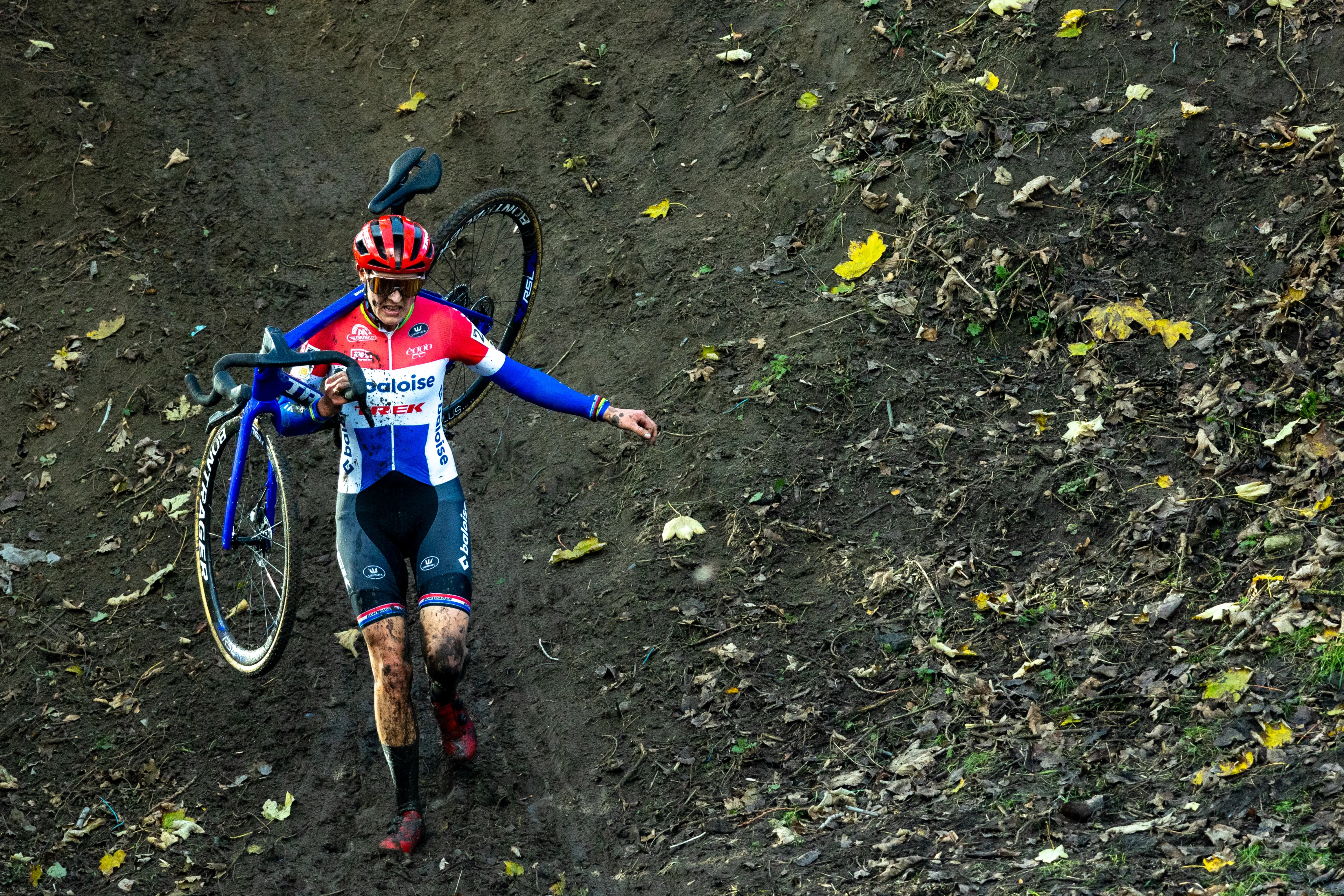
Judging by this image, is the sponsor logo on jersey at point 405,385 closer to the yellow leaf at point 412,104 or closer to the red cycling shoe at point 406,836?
the red cycling shoe at point 406,836

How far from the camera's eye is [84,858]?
19.3 feet

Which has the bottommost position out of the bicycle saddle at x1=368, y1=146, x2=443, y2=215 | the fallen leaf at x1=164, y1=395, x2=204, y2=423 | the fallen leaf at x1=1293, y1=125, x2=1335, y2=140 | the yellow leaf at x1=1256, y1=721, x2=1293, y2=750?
the fallen leaf at x1=164, y1=395, x2=204, y2=423

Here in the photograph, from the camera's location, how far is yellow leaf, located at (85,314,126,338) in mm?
8703

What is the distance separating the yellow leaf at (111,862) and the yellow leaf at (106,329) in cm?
441

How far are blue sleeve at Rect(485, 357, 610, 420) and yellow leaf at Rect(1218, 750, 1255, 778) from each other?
3.40 m

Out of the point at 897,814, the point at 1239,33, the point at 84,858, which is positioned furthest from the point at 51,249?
the point at 1239,33

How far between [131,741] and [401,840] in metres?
2.01

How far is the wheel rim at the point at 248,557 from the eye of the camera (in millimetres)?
5859

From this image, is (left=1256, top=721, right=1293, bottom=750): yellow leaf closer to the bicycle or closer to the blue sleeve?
the blue sleeve

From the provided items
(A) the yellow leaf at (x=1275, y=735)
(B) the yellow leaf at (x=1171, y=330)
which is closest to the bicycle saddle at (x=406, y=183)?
(B) the yellow leaf at (x=1171, y=330)

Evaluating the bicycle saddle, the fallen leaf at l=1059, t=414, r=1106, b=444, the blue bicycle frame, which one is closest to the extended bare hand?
the blue bicycle frame

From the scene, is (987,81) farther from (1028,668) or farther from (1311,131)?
(1028,668)

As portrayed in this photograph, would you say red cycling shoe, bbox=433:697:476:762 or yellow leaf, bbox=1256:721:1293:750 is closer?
yellow leaf, bbox=1256:721:1293:750

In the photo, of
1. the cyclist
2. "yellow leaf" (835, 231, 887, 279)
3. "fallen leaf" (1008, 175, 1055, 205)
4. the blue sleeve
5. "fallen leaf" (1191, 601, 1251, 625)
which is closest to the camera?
"fallen leaf" (1191, 601, 1251, 625)
